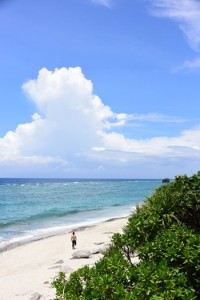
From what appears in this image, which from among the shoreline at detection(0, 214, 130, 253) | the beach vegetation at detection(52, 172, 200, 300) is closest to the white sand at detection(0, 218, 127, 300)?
the shoreline at detection(0, 214, 130, 253)

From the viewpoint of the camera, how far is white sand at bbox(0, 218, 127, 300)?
59.3 ft

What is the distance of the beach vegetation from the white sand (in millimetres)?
7963

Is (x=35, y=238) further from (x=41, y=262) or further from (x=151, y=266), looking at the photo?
(x=151, y=266)

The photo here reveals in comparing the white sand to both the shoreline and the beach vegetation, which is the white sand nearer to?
the shoreline

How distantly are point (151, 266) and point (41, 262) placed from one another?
19193 mm

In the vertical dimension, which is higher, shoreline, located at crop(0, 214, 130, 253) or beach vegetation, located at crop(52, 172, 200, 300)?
beach vegetation, located at crop(52, 172, 200, 300)

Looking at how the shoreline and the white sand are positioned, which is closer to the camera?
the white sand

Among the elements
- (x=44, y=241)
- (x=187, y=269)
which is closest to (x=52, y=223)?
(x=44, y=241)

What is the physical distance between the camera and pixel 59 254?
27281 mm

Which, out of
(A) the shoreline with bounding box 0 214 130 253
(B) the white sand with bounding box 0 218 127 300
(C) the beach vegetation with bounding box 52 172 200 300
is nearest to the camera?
(C) the beach vegetation with bounding box 52 172 200 300

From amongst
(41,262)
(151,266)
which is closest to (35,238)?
(41,262)

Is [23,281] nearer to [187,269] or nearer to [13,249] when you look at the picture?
[13,249]

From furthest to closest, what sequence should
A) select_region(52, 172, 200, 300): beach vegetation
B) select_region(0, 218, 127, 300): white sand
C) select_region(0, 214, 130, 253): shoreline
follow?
select_region(0, 214, 130, 253): shoreline, select_region(0, 218, 127, 300): white sand, select_region(52, 172, 200, 300): beach vegetation

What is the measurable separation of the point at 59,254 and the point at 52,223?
17.9 m
